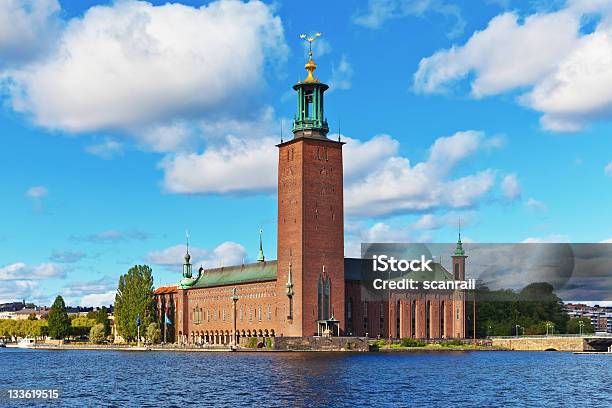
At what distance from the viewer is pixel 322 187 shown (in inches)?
3856

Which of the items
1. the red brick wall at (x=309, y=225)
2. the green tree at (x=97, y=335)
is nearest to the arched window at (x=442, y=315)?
the red brick wall at (x=309, y=225)

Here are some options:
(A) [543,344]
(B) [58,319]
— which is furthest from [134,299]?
(A) [543,344]

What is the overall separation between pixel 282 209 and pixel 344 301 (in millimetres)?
11263

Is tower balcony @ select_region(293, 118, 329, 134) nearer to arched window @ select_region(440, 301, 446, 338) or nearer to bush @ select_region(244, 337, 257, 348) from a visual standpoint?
bush @ select_region(244, 337, 257, 348)

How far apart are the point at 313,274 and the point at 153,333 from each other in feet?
87.8

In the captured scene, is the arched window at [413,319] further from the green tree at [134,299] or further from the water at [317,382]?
the water at [317,382]

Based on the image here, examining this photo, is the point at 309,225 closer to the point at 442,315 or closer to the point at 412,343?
the point at 412,343

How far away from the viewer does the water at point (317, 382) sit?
43.9 meters

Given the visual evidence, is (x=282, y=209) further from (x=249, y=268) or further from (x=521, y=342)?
(x=521, y=342)

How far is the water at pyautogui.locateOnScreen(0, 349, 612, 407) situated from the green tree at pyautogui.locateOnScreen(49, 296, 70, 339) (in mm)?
61146

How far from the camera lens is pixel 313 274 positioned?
9619 centimetres

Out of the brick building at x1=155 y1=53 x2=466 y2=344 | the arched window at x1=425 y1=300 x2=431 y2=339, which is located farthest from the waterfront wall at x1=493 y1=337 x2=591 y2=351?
the arched window at x1=425 y1=300 x2=431 y2=339

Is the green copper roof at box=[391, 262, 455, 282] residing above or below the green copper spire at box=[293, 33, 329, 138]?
below

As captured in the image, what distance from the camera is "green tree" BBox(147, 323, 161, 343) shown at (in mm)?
113562
